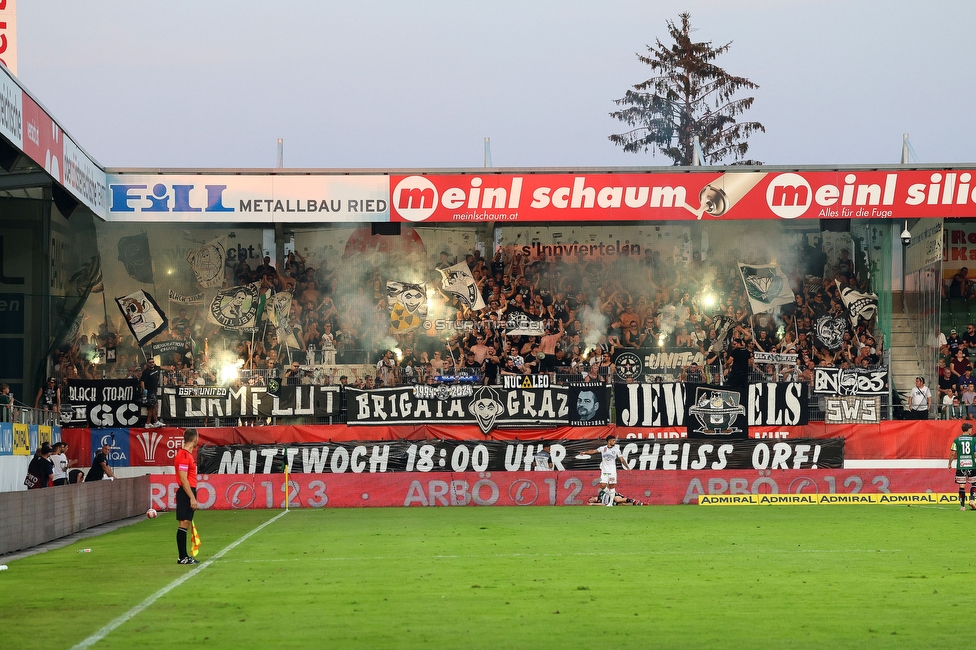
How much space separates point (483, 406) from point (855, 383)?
11.2 m

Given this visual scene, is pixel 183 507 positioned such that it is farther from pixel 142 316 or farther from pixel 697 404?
pixel 142 316

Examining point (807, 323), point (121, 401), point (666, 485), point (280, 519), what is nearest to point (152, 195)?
point (121, 401)

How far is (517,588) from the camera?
12305mm

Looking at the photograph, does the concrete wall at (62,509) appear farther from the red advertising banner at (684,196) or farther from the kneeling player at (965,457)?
the kneeling player at (965,457)

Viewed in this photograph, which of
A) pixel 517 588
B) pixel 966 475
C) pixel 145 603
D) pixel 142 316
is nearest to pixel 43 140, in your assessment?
pixel 142 316

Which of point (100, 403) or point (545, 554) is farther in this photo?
point (100, 403)

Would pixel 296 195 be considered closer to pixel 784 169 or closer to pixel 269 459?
pixel 269 459

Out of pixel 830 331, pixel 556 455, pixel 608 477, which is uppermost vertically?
pixel 830 331

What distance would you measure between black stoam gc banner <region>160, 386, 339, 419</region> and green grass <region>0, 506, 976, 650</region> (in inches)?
453

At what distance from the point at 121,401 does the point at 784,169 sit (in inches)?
885

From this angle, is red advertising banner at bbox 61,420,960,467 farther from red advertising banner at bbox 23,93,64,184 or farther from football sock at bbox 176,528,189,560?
football sock at bbox 176,528,189,560

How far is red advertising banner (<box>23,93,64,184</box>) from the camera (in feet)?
82.0

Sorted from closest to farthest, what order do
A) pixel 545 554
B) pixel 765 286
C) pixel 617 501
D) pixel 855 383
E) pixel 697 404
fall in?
pixel 545 554 → pixel 617 501 → pixel 697 404 → pixel 855 383 → pixel 765 286

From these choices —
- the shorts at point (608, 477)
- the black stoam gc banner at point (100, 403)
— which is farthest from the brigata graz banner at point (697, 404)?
the black stoam gc banner at point (100, 403)
